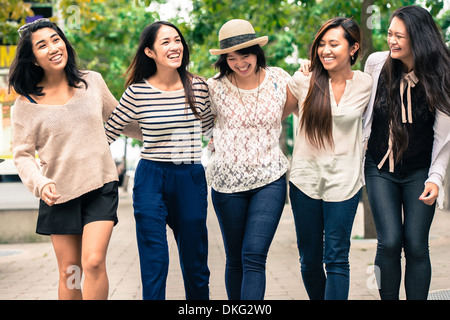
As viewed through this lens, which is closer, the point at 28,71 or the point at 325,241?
the point at 28,71

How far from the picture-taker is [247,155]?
4.00m

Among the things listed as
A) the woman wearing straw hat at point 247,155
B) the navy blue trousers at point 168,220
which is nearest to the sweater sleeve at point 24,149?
the navy blue trousers at point 168,220

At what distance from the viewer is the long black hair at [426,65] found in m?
3.85

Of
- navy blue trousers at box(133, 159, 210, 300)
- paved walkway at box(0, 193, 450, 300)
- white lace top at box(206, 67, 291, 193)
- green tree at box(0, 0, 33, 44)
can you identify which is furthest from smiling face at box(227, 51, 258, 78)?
green tree at box(0, 0, 33, 44)

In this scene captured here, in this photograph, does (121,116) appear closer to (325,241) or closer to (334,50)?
(334,50)

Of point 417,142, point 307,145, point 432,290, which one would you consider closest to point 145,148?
point 307,145

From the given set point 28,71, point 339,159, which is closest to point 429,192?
point 339,159

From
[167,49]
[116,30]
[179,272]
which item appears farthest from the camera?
[116,30]

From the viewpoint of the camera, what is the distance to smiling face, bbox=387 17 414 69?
12.8ft

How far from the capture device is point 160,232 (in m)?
3.97

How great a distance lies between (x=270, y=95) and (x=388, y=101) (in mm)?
742

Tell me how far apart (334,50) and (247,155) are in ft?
2.80

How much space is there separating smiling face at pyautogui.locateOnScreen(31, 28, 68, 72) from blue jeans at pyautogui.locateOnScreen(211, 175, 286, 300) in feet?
4.18

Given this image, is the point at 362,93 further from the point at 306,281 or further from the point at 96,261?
the point at 96,261
